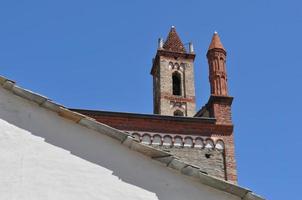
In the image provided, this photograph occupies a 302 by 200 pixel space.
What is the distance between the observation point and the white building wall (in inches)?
232

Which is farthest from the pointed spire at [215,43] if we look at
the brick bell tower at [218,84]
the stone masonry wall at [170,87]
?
the stone masonry wall at [170,87]

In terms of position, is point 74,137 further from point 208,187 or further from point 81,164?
point 208,187

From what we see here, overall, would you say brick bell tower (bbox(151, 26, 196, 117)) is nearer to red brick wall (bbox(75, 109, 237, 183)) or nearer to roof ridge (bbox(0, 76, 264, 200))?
red brick wall (bbox(75, 109, 237, 183))

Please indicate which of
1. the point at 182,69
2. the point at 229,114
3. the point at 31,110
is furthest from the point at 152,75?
the point at 31,110

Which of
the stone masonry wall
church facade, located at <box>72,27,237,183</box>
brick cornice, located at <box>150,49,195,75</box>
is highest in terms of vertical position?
brick cornice, located at <box>150,49,195,75</box>

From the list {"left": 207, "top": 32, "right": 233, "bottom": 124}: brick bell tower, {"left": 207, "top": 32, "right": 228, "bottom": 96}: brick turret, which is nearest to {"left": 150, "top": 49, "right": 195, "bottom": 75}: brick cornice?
{"left": 207, "top": 32, "right": 233, "bottom": 124}: brick bell tower

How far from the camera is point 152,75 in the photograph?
31.3 m

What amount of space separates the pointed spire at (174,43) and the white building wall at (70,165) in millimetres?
24571

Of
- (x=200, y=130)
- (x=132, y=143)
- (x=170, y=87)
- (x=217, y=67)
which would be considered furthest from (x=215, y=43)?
(x=132, y=143)

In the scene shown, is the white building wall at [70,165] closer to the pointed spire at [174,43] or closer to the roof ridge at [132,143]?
the roof ridge at [132,143]

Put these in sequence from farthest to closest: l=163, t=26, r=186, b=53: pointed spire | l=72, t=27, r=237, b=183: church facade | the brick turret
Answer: l=163, t=26, r=186, b=53: pointed spire < the brick turret < l=72, t=27, r=237, b=183: church facade

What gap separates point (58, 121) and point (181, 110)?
23.1 m

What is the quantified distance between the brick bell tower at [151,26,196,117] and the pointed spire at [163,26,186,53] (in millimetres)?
53

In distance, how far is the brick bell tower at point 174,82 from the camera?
29188 millimetres
